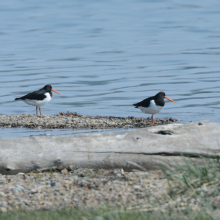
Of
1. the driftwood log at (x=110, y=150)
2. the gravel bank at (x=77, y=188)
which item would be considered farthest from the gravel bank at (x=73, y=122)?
the gravel bank at (x=77, y=188)

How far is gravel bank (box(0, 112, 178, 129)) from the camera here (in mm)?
14508

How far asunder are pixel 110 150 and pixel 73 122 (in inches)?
306

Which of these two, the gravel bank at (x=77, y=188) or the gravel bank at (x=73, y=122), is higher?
the gravel bank at (x=77, y=188)

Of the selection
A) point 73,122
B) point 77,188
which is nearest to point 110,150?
point 77,188

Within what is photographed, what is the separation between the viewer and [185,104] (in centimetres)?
1997

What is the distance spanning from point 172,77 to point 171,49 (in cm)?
1802

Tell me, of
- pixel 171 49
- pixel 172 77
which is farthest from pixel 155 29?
pixel 172 77

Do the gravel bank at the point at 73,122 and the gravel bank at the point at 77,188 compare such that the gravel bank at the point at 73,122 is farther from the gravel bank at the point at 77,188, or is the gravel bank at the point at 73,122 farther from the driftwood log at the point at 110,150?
the gravel bank at the point at 77,188

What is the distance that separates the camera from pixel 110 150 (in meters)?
7.29

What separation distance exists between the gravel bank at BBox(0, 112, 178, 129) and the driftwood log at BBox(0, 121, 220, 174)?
6.88 metres

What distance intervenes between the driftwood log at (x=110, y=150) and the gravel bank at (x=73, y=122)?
688cm

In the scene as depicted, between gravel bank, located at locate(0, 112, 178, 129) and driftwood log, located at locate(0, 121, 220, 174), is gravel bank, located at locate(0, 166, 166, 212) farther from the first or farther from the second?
gravel bank, located at locate(0, 112, 178, 129)

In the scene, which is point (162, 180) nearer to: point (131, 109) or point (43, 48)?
point (131, 109)

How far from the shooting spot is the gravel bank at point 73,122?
14.5 meters
